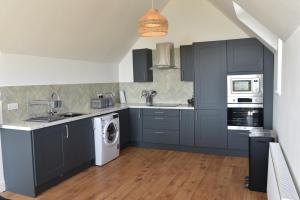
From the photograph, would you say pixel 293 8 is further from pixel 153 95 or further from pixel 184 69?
pixel 153 95

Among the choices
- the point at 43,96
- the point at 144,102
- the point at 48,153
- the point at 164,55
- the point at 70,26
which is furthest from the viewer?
the point at 144,102

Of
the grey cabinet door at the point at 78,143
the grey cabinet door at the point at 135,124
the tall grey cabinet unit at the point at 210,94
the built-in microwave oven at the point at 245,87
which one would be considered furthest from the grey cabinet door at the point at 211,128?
the grey cabinet door at the point at 78,143

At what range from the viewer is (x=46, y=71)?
3980 millimetres

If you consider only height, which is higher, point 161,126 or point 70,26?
point 70,26

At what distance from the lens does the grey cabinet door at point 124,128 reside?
4.84 m

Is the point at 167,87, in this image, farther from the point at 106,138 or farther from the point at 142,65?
the point at 106,138

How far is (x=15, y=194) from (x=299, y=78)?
3320mm

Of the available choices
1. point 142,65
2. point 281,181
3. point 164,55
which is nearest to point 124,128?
point 142,65

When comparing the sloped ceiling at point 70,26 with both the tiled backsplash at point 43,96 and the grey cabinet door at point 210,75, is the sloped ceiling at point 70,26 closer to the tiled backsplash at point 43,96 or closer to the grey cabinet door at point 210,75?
the tiled backsplash at point 43,96

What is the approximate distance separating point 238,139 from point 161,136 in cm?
140

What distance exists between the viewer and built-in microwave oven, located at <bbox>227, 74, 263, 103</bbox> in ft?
13.7

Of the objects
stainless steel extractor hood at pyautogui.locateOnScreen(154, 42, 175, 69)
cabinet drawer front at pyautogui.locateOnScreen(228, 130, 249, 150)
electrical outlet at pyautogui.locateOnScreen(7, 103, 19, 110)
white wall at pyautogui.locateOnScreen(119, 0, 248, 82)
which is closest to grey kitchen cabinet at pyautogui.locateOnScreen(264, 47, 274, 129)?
cabinet drawer front at pyautogui.locateOnScreen(228, 130, 249, 150)

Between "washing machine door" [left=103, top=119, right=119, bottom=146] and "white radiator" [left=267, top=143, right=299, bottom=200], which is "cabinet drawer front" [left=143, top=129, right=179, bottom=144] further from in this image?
"white radiator" [left=267, top=143, right=299, bottom=200]

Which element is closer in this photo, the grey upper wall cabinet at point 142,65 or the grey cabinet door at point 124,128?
the grey cabinet door at point 124,128
